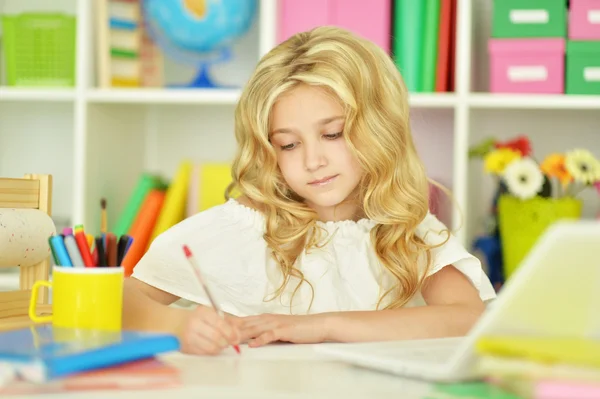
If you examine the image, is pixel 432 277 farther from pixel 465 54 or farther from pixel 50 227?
pixel 465 54

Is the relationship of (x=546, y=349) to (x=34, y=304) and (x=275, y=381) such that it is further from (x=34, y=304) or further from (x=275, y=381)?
(x=34, y=304)

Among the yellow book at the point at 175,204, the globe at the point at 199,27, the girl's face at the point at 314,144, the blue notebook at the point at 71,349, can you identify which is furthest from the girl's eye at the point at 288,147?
the globe at the point at 199,27

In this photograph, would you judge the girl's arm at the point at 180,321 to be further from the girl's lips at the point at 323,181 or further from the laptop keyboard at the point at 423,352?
the girl's lips at the point at 323,181

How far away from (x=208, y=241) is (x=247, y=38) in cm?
127

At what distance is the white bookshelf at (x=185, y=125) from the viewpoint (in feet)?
6.98

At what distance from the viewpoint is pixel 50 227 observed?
1.15 metres

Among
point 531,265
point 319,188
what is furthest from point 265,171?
point 531,265

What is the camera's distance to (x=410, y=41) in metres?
2.15

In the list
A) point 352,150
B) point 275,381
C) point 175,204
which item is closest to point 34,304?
point 275,381

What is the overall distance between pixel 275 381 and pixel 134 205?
5.34 feet

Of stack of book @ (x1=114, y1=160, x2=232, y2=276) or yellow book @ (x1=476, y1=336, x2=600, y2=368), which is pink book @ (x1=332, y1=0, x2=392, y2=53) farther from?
yellow book @ (x1=476, y1=336, x2=600, y2=368)

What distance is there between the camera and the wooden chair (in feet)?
3.52

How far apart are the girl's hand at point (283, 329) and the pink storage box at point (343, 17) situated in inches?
49.5

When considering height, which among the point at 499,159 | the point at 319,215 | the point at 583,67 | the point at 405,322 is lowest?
the point at 405,322
